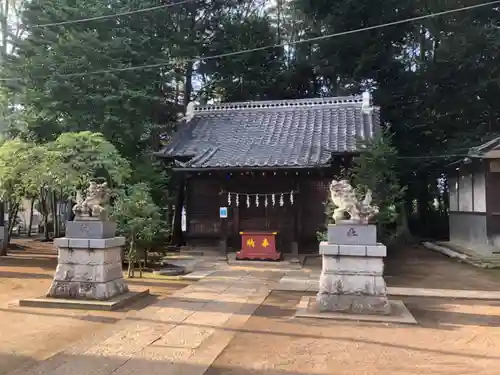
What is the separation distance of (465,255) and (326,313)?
31.8 ft

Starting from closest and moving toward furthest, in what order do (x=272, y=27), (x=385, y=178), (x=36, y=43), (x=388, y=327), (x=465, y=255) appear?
(x=388, y=327), (x=385, y=178), (x=465, y=255), (x=36, y=43), (x=272, y=27)

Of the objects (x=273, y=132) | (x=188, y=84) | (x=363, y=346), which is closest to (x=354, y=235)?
(x=363, y=346)

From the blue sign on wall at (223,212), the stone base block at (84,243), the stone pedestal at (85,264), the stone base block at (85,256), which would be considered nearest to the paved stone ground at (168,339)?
the stone pedestal at (85,264)

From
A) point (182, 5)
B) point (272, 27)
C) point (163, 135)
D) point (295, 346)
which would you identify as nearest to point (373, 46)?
point (272, 27)

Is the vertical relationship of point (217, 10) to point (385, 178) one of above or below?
above

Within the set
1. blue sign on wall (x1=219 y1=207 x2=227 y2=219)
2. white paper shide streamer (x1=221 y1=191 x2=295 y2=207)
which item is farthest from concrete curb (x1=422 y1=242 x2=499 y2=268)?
blue sign on wall (x1=219 y1=207 x2=227 y2=219)

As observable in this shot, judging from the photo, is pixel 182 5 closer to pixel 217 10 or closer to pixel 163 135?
pixel 217 10

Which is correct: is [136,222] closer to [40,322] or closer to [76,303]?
[76,303]

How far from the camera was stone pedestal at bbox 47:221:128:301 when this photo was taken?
834 cm

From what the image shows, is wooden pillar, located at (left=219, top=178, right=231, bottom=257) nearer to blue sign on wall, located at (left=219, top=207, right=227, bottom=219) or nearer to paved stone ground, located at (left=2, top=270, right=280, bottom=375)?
blue sign on wall, located at (left=219, top=207, right=227, bottom=219)

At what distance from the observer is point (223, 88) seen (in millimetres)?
22453

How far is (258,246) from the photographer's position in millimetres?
14891

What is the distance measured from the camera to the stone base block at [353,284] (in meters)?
7.62

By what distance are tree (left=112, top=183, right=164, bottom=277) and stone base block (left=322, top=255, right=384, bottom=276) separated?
530cm
